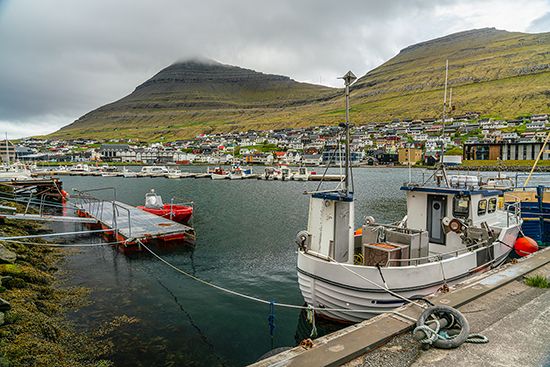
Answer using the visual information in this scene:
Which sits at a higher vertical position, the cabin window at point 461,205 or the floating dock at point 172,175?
the cabin window at point 461,205

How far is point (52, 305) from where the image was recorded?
1266cm

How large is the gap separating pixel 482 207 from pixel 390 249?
22.4ft

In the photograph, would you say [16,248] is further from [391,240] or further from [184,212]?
[391,240]

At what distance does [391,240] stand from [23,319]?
12287mm

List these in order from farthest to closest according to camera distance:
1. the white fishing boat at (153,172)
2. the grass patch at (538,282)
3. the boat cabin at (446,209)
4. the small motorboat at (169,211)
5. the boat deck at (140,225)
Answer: the white fishing boat at (153,172) → the small motorboat at (169,211) → the boat deck at (140,225) → the boat cabin at (446,209) → the grass patch at (538,282)

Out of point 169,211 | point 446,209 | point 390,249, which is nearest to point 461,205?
point 446,209

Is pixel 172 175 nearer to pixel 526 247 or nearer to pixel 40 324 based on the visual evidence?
pixel 40 324

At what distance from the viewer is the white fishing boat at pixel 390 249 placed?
1020 cm

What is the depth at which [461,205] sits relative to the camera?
1359 cm

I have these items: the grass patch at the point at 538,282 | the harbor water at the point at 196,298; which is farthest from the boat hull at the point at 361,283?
the grass patch at the point at 538,282

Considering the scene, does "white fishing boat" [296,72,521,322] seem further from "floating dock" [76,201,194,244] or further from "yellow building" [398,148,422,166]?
"yellow building" [398,148,422,166]

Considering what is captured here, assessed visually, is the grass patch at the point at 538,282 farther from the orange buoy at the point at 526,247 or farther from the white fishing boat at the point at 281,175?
the white fishing boat at the point at 281,175

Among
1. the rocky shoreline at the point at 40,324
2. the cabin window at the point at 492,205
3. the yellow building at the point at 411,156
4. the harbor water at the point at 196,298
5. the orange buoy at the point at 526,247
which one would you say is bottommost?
the harbor water at the point at 196,298

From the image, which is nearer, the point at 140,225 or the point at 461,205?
the point at 461,205
